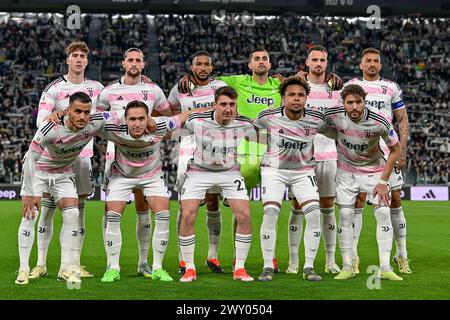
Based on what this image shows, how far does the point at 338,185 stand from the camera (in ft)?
30.1

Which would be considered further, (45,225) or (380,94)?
(380,94)

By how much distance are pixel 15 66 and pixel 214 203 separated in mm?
29168

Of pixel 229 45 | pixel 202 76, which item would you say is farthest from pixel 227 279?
pixel 229 45

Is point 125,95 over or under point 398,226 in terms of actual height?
over

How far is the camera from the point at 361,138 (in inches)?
352

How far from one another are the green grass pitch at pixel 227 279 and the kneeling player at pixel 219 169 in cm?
50

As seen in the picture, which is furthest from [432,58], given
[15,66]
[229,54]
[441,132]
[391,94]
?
[391,94]

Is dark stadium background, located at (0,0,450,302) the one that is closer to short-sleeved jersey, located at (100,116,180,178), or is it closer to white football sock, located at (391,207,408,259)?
white football sock, located at (391,207,408,259)

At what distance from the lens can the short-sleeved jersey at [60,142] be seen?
858cm

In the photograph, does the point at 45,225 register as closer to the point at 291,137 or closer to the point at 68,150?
the point at 68,150

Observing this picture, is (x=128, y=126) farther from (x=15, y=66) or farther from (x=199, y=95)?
(x=15, y=66)

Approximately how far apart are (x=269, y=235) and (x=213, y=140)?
1252mm

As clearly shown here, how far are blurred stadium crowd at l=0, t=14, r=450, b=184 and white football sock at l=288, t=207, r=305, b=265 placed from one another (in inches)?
944

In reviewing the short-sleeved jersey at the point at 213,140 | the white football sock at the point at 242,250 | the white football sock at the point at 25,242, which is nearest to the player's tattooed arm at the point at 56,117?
the white football sock at the point at 25,242
